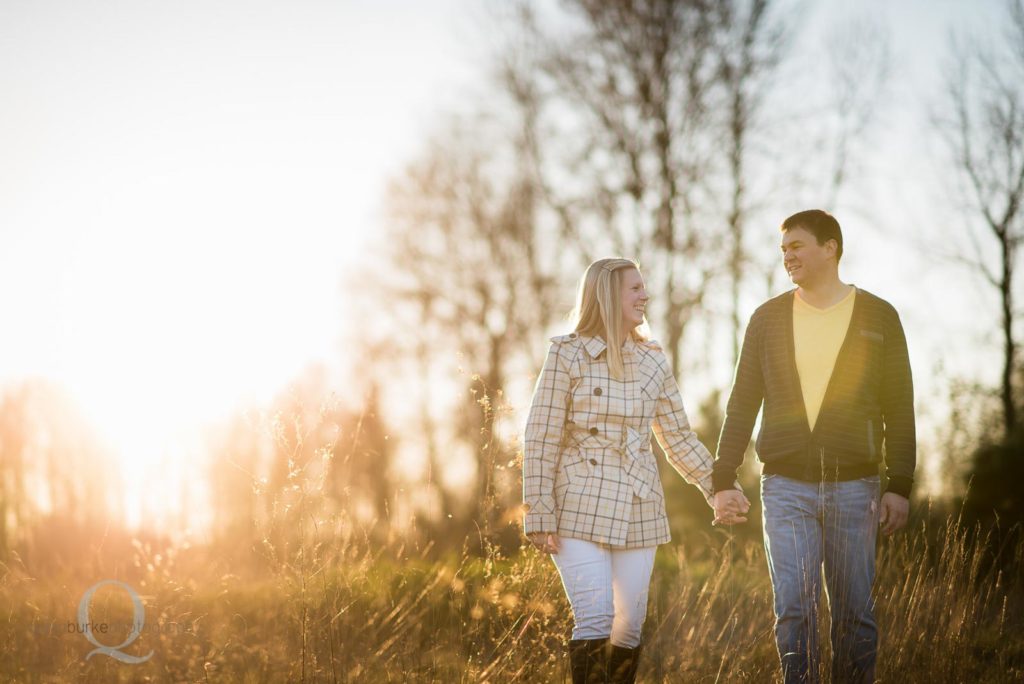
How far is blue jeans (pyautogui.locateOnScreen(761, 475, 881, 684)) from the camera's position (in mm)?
3803

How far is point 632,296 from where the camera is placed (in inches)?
159

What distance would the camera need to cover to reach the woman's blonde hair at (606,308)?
3.98 m

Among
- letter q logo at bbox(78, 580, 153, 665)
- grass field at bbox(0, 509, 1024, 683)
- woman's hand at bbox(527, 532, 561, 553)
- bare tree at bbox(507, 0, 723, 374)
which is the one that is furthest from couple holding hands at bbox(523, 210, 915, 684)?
bare tree at bbox(507, 0, 723, 374)

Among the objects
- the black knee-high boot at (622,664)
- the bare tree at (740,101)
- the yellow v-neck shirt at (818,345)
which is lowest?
the black knee-high boot at (622,664)

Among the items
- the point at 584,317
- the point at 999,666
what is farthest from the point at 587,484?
the point at 999,666

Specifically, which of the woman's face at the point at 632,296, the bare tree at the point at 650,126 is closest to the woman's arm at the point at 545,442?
the woman's face at the point at 632,296

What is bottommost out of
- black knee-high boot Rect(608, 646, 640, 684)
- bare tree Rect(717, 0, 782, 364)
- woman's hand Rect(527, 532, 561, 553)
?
black knee-high boot Rect(608, 646, 640, 684)

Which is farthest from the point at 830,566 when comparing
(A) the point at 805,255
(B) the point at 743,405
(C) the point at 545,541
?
(A) the point at 805,255

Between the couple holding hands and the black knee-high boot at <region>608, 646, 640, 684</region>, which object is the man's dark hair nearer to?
the couple holding hands

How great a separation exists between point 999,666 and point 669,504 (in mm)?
6877

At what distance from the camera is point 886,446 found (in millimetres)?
4031

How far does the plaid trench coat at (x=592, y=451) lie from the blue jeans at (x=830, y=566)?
0.53 metres

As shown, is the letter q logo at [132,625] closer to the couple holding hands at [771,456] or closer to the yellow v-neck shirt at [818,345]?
the couple holding hands at [771,456]

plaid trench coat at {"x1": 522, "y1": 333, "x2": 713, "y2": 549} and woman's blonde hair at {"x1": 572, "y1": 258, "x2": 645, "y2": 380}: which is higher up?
woman's blonde hair at {"x1": 572, "y1": 258, "x2": 645, "y2": 380}
